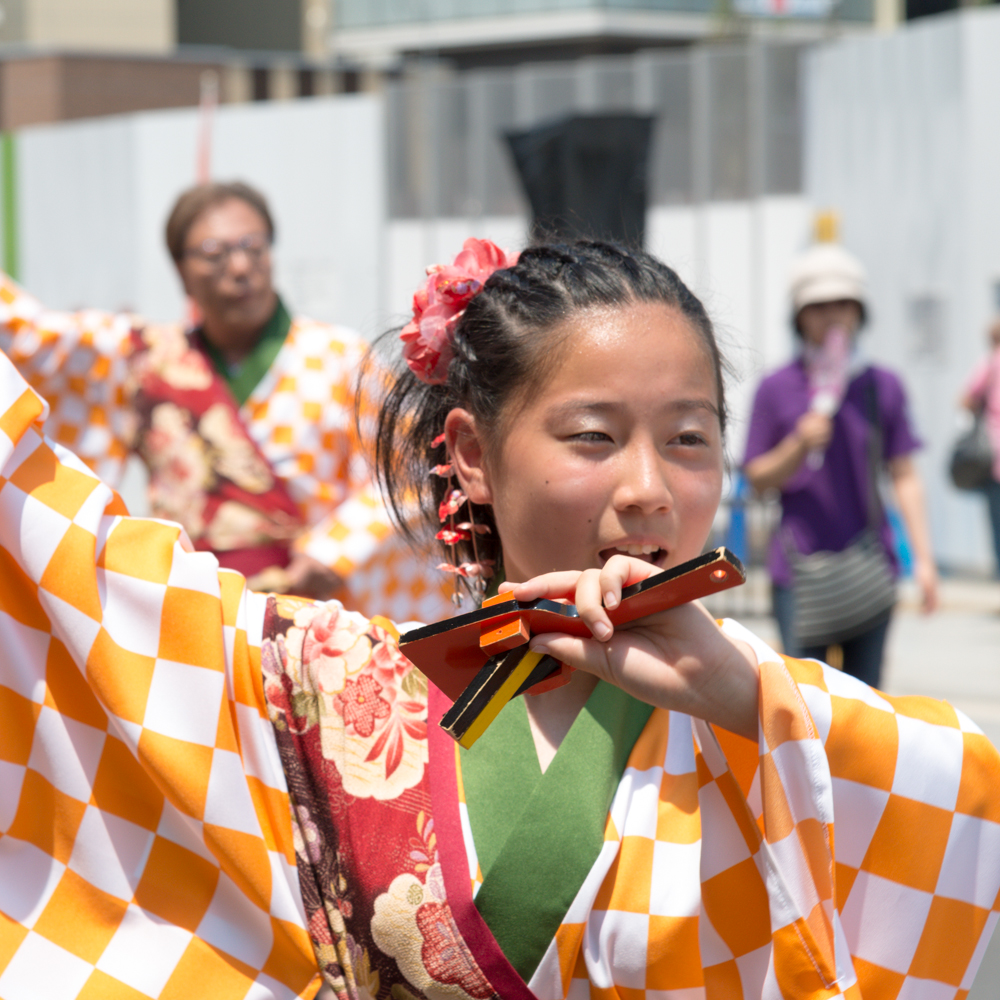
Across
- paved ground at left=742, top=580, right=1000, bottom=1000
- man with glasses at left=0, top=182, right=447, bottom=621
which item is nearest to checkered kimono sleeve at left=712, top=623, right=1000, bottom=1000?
man with glasses at left=0, top=182, right=447, bottom=621

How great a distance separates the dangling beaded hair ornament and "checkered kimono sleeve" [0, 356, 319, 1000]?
23cm

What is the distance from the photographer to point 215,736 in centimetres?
118

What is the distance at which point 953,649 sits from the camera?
556 cm

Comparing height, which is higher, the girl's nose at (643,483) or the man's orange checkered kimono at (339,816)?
the girl's nose at (643,483)

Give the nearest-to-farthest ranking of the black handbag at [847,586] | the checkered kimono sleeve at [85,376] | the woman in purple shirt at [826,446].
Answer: the checkered kimono sleeve at [85,376] < the black handbag at [847,586] < the woman in purple shirt at [826,446]

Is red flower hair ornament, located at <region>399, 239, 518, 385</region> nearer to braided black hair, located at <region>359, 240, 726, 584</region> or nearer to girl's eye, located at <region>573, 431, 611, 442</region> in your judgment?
braided black hair, located at <region>359, 240, 726, 584</region>

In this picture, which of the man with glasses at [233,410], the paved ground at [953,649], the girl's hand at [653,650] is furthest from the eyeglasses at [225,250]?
the paved ground at [953,649]

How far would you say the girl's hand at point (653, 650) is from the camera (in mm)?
987

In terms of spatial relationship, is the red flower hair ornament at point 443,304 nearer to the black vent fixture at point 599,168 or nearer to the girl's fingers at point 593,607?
the girl's fingers at point 593,607

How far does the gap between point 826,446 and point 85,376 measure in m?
1.82

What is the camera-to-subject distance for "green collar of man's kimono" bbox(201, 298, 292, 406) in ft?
9.52

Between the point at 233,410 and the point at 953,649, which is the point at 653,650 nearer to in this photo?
the point at 233,410

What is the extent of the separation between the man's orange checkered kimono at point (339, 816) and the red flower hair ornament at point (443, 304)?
290mm

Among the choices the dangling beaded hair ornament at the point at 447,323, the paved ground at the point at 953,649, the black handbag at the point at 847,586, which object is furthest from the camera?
the paved ground at the point at 953,649
